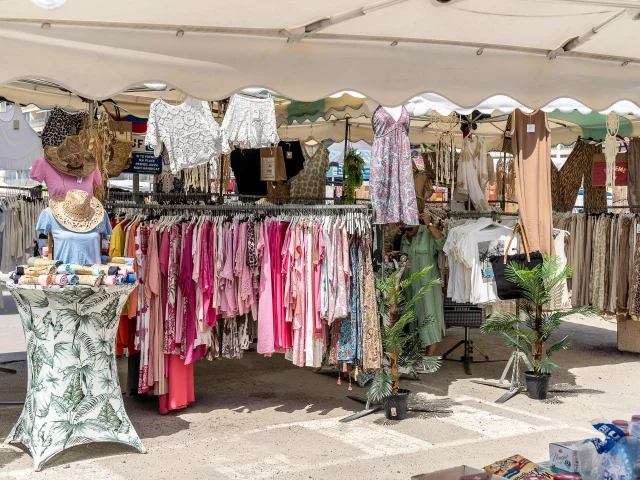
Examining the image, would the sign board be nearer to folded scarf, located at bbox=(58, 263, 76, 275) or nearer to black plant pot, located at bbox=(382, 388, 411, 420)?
folded scarf, located at bbox=(58, 263, 76, 275)

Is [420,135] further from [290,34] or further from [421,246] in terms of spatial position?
[290,34]

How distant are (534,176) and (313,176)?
2.65m

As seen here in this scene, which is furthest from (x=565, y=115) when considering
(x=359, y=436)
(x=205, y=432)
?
(x=205, y=432)

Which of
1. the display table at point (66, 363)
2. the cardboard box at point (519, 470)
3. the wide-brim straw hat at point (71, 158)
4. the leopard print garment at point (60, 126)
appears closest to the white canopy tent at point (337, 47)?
the display table at point (66, 363)

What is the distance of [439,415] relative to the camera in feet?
19.8

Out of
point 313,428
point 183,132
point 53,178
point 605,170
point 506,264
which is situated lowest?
point 313,428

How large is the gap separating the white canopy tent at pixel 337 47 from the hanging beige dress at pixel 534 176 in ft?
4.24

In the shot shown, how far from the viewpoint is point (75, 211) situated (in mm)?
5219

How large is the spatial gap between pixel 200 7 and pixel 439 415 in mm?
3740

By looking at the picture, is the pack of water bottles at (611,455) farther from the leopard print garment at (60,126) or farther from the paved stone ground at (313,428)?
the leopard print garment at (60,126)

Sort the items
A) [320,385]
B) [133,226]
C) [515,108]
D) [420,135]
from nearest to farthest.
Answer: [133,226]
[515,108]
[320,385]
[420,135]

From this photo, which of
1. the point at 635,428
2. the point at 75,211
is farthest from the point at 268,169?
the point at 635,428

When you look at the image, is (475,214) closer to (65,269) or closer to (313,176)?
(313,176)

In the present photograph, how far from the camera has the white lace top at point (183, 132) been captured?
623 cm
